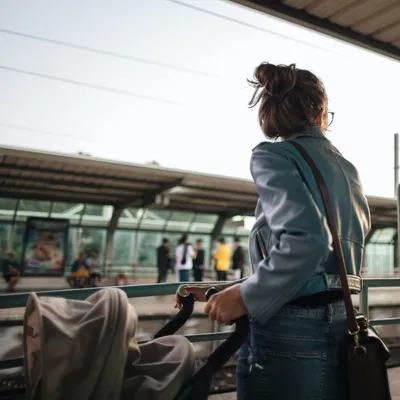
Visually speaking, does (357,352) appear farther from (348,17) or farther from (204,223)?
(204,223)

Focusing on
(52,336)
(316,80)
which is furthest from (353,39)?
(52,336)

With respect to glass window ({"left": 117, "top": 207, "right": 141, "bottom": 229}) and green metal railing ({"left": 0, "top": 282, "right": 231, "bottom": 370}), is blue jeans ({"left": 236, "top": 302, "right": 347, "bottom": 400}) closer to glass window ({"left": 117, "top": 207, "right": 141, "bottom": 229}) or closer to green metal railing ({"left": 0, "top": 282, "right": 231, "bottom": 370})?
green metal railing ({"left": 0, "top": 282, "right": 231, "bottom": 370})

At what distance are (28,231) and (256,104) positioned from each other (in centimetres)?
1451

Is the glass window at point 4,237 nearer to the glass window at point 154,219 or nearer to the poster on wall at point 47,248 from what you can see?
the poster on wall at point 47,248

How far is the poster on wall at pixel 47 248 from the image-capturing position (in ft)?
48.5

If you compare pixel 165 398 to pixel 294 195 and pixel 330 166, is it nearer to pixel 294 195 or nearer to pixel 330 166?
pixel 294 195

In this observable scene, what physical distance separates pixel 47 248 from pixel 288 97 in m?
14.9

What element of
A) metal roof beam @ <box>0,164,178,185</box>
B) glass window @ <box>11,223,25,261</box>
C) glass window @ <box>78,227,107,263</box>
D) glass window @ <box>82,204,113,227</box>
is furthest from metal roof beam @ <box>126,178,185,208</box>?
glass window @ <box>11,223,25,261</box>

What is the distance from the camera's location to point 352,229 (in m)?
1.25

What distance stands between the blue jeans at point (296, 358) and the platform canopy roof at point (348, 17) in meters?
2.34

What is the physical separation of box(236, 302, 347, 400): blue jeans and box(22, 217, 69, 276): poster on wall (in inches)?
572

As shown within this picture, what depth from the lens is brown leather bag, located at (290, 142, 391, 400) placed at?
1179 millimetres

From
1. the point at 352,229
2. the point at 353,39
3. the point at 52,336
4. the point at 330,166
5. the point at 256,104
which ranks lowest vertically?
the point at 52,336

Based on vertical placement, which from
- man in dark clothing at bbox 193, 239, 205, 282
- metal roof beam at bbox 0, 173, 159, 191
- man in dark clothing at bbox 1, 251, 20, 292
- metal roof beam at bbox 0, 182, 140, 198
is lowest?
man in dark clothing at bbox 1, 251, 20, 292
